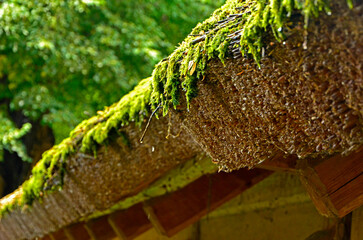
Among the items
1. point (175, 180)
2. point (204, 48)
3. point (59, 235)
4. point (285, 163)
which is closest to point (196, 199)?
point (175, 180)

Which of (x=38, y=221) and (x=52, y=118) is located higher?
(x=52, y=118)

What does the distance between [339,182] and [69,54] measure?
6341 mm

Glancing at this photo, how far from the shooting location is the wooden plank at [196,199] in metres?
2.64

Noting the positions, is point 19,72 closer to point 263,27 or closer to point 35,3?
point 35,3

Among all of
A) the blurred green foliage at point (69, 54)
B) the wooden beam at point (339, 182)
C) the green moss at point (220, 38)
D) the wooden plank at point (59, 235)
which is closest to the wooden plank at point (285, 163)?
the wooden beam at point (339, 182)

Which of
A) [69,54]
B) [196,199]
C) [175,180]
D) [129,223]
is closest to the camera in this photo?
[175,180]

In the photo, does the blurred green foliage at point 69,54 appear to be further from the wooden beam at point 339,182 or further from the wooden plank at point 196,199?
the wooden beam at point 339,182

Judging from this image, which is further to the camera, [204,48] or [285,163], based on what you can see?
[285,163]

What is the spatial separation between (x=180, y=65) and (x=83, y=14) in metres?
7.01

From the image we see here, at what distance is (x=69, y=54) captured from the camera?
24.0 feet

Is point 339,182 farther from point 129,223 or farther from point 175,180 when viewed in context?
point 129,223

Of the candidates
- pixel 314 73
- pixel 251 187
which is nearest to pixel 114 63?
pixel 251 187

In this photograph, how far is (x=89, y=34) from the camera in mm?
8367

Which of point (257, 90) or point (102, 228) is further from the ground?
point (257, 90)
